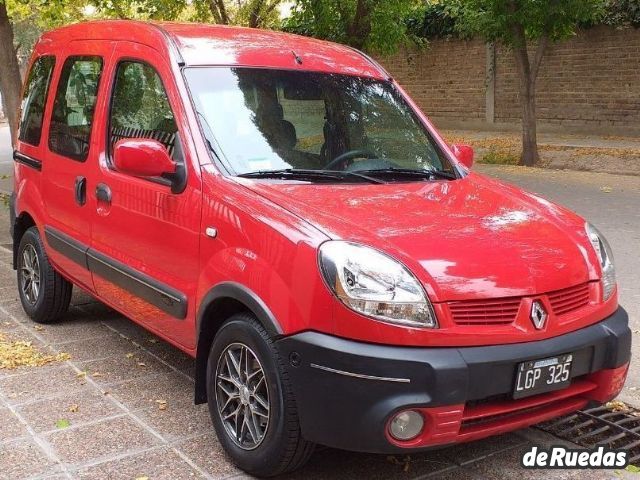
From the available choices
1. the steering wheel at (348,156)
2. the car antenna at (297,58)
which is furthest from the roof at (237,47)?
the steering wheel at (348,156)

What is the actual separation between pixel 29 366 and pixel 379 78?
9.01 ft

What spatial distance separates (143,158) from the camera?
12.0ft

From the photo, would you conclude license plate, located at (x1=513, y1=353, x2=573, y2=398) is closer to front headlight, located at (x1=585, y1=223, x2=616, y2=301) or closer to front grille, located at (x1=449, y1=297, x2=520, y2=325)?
front grille, located at (x1=449, y1=297, x2=520, y2=325)

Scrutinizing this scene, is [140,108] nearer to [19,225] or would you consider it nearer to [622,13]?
[19,225]

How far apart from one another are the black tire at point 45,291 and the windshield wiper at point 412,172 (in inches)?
102

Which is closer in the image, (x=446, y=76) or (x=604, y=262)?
(x=604, y=262)

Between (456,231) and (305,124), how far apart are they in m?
1.19

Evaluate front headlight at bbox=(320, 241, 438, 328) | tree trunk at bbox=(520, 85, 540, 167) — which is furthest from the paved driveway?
tree trunk at bbox=(520, 85, 540, 167)

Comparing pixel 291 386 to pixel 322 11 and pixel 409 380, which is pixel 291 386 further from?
pixel 322 11

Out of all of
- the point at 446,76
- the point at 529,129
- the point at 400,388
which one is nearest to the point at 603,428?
the point at 400,388

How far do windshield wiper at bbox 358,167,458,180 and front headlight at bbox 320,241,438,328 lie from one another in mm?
1085

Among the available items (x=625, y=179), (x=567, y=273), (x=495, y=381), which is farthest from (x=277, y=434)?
(x=625, y=179)

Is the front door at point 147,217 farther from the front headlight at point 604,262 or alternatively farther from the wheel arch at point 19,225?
the front headlight at point 604,262

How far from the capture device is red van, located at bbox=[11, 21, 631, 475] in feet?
9.68
